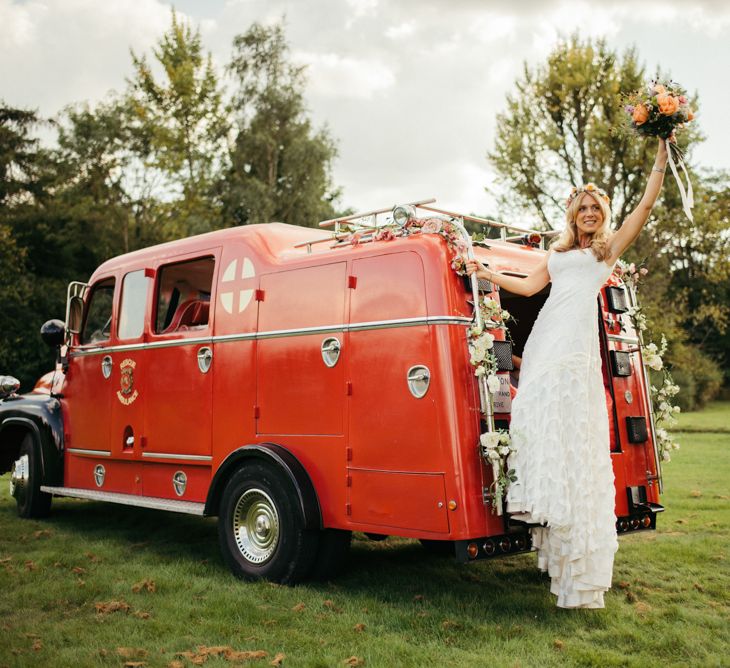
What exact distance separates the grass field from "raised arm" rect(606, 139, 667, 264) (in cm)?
241

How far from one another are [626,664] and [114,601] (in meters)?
3.48

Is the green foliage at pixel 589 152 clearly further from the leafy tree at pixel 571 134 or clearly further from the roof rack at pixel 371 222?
the roof rack at pixel 371 222

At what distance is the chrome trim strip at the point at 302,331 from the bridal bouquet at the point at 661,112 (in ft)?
5.29

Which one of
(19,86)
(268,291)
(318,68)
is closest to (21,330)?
(19,86)

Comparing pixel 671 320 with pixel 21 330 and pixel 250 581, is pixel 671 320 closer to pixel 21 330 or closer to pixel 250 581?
pixel 21 330

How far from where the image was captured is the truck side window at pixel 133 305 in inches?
311

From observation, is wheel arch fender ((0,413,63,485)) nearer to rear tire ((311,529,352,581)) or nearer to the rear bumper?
rear tire ((311,529,352,581))

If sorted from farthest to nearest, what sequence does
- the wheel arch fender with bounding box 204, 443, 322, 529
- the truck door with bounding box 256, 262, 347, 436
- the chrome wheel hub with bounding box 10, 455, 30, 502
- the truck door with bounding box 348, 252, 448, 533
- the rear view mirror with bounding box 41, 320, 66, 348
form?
the chrome wheel hub with bounding box 10, 455, 30, 502, the rear view mirror with bounding box 41, 320, 66, 348, the truck door with bounding box 256, 262, 347, 436, the wheel arch fender with bounding box 204, 443, 322, 529, the truck door with bounding box 348, 252, 448, 533

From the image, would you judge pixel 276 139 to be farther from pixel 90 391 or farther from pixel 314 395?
pixel 314 395

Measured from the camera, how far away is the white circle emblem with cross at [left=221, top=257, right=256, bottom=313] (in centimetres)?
672

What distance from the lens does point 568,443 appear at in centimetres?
524

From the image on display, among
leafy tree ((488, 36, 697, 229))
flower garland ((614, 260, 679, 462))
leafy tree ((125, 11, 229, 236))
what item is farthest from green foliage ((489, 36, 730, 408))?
flower garland ((614, 260, 679, 462))

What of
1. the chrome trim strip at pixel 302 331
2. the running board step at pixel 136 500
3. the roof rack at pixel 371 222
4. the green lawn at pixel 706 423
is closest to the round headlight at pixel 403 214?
the roof rack at pixel 371 222

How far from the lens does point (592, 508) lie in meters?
5.20
